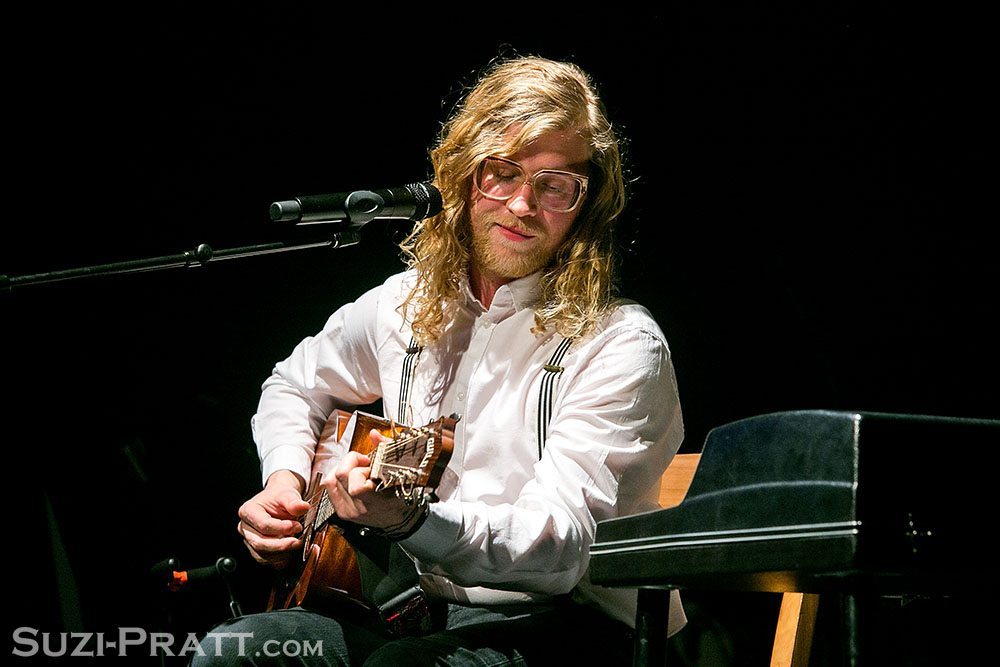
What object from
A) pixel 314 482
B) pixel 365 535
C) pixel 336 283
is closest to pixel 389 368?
pixel 314 482

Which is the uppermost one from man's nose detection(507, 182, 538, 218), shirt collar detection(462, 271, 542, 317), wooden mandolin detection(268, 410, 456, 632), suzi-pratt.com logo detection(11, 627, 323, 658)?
man's nose detection(507, 182, 538, 218)

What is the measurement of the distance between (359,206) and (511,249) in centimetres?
58

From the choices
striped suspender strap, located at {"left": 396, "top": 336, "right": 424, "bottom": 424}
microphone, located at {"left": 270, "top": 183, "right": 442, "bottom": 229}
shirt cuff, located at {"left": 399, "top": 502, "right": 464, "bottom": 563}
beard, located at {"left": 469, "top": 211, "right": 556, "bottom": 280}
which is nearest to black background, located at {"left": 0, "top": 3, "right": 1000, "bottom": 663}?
beard, located at {"left": 469, "top": 211, "right": 556, "bottom": 280}

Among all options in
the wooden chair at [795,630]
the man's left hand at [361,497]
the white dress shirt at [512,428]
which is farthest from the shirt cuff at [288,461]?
the wooden chair at [795,630]

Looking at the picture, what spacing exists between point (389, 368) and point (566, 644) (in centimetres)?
92

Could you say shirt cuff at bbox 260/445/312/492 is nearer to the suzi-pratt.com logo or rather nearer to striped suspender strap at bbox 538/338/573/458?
the suzi-pratt.com logo

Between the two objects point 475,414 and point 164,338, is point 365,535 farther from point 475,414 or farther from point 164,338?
point 164,338

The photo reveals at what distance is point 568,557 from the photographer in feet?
6.20

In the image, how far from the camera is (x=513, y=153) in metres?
2.37

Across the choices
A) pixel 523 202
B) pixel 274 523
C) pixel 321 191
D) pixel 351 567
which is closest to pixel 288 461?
pixel 274 523

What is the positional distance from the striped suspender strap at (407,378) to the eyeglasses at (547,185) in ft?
1.40

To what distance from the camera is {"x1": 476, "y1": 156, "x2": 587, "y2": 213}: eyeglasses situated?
92.7 inches

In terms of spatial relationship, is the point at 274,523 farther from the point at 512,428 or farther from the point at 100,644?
the point at 100,644

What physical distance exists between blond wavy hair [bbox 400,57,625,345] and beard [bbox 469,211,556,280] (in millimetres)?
47
